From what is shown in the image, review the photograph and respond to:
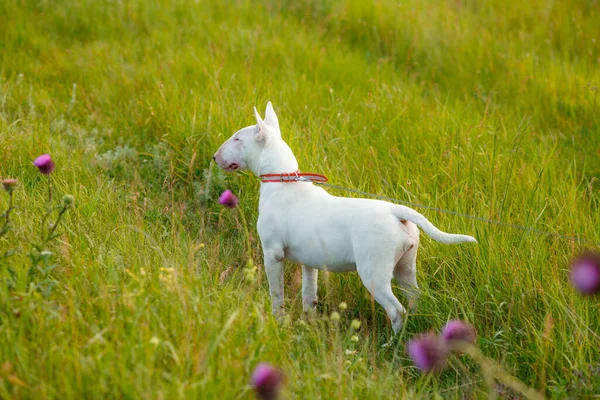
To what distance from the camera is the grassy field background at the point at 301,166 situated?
289cm

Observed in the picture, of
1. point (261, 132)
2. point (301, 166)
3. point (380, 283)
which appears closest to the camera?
point (380, 283)

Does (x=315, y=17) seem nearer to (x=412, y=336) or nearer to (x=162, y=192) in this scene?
(x=162, y=192)

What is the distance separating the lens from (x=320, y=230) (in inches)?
143

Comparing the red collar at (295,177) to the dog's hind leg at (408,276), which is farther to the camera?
the red collar at (295,177)

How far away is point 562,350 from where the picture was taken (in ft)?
10.8

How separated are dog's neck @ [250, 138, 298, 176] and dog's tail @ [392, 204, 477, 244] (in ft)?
2.66

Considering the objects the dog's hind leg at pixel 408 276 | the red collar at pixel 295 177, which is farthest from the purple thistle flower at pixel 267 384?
the red collar at pixel 295 177

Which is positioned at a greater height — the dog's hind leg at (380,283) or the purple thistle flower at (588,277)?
the purple thistle flower at (588,277)

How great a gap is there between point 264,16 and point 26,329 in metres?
6.13

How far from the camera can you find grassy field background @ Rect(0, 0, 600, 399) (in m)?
2.89

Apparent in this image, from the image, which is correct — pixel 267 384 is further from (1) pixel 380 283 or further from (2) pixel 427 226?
(2) pixel 427 226

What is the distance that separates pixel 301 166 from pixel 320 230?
1365 millimetres

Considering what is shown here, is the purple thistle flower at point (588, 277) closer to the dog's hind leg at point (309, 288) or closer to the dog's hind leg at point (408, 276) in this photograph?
the dog's hind leg at point (408, 276)

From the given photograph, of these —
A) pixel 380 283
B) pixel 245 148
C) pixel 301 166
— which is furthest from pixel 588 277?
pixel 301 166
